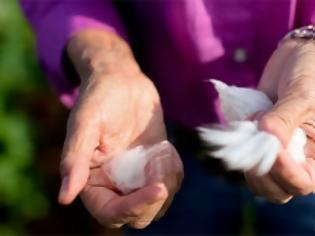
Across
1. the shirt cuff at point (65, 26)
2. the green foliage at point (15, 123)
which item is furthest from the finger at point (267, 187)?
the green foliage at point (15, 123)

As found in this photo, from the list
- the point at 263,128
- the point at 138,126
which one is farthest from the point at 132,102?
the point at 263,128

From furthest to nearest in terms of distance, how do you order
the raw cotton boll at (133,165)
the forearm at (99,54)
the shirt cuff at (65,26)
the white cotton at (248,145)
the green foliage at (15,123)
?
the green foliage at (15,123) → the shirt cuff at (65,26) → the forearm at (99,54) → the raw cotton boll at (133,165) → the white cotton at (248,145)

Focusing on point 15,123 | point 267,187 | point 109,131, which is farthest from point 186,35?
point 15,123

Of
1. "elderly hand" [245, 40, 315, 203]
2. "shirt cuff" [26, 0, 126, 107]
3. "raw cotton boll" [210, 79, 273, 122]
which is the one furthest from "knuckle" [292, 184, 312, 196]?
"shirt cuff" [26, 0, 126, 107]

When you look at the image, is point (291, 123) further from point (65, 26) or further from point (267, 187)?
point (65, 26)

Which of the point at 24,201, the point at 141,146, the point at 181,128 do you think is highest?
the point at 141,146

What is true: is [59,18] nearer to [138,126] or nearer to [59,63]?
[59,63]

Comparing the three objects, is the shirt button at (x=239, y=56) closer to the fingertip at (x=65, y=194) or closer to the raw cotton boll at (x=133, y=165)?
the raw cotton boll at (x=133, y=165)
